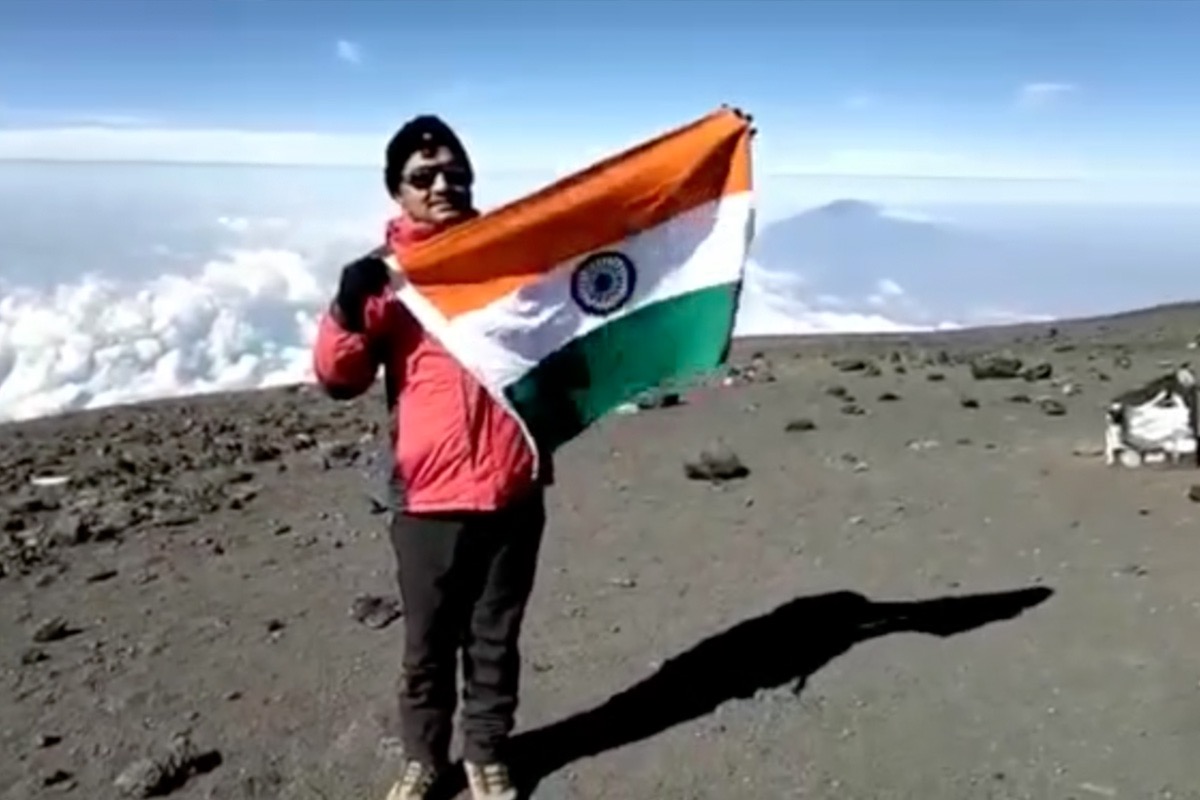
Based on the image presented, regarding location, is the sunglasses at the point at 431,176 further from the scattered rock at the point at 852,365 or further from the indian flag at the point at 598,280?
the scattered rock at the point at 852,365

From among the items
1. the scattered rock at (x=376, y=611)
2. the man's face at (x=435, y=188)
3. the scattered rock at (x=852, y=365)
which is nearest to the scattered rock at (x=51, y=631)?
the scattered rock at (x=376, y=611)

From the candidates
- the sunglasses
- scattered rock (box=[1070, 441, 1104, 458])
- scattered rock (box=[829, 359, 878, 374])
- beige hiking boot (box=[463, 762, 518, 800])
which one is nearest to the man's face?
the sunglasses

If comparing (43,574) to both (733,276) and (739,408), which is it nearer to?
(733,276)

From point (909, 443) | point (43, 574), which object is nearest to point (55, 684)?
point (43, 574)

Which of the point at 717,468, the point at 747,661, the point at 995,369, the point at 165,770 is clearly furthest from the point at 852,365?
the point at 165,770

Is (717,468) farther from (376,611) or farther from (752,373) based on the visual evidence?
(752,373)
